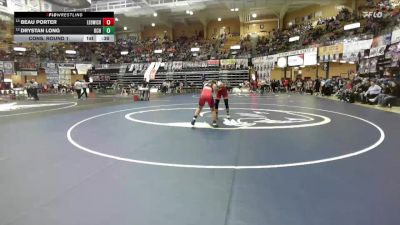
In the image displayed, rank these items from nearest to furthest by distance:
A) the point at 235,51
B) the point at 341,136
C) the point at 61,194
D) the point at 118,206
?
1. the point at 118,206
2. the point at 61,194
3. the point at 341,136
4. the point at 235,51

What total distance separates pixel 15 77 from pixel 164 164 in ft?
156

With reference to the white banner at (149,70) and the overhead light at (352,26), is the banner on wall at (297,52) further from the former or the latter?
the white banner at (149,70)

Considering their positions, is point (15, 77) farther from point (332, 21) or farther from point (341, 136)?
point (341, 136)

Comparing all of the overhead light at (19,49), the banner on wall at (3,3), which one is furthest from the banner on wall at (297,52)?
the overhead light at (19,49)

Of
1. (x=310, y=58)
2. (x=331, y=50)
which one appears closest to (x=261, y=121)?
(x=331, y=50)

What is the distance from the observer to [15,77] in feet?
150

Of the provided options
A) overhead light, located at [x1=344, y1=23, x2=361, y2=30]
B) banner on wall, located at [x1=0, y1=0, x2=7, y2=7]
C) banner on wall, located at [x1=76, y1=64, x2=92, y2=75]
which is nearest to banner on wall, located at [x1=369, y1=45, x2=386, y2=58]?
overhead light, located at [x1=344, y1=23, x2=361, y2=30]

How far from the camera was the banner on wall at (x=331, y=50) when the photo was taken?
2519 centimetres

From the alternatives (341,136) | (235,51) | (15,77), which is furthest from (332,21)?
(15,77)
